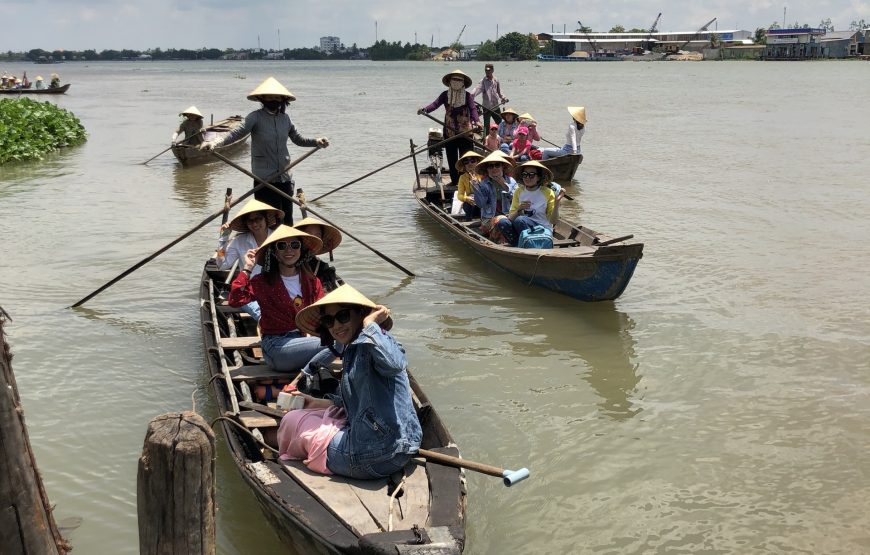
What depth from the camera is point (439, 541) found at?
377cm

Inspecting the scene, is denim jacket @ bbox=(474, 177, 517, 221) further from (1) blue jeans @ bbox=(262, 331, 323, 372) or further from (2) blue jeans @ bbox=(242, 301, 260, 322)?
(1) blue jeans @ bbox=(262, 331, 323, 372)

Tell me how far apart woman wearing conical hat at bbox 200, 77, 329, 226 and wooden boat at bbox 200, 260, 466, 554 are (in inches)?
164

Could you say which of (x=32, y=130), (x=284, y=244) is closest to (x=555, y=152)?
(x=284, y=244)

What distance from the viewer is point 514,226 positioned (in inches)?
377

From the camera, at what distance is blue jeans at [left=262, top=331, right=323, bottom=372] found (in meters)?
5.86

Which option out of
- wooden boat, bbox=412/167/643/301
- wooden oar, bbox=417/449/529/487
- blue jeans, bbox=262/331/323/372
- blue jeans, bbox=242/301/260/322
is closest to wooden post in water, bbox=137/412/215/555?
wooden oar, bbox=417/449/529/487

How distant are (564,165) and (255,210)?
984 cm

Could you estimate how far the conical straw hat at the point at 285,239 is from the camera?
5.96 meters

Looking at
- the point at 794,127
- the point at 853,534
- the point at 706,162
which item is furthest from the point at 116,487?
the point at 794,127

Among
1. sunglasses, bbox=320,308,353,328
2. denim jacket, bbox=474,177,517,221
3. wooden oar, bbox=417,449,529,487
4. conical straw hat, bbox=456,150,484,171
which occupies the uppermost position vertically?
conical straw hat, bbox=456,150,484,171

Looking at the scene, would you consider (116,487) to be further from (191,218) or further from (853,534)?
(191,218)

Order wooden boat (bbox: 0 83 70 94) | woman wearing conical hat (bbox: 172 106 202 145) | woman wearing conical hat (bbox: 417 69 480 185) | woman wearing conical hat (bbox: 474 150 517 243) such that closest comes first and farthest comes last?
woman wearing conical hat (bbox: 474 150 517 243) < woman wearing conical hat (bbox: 417 69 480 185) < woman wearing conical hat (bbox: 172 106 202 145) < wooden boat (bbox: 0 83 70 94)

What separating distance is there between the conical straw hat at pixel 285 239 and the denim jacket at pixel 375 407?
168cm

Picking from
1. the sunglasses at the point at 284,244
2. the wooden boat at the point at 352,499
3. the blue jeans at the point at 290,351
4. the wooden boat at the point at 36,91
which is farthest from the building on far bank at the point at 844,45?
the wooden boat at the point at 352,499
